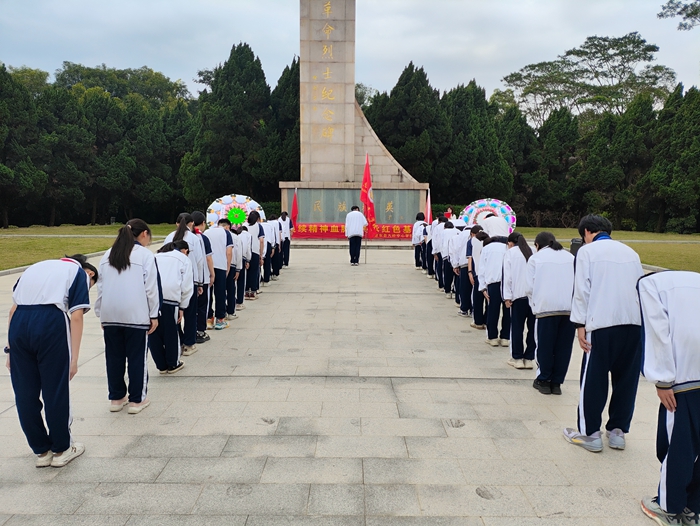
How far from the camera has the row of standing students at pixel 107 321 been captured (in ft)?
10.6

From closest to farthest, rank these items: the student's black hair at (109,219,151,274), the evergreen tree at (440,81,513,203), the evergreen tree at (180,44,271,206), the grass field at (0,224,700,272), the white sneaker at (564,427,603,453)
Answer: the white sneaker at (564,427,603,453) < the student's black hair at (109,219,151,274) < the grass field at (0,224,700,272) < the evergreen tree at (180,44,271,206) < the evergreen tree at (440,81,513,203)

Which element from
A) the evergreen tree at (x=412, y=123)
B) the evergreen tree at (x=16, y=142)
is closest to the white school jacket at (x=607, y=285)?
the evergreen tree at (x=412, y=123)

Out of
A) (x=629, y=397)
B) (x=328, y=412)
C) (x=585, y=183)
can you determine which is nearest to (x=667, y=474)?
(x=629, y=397)

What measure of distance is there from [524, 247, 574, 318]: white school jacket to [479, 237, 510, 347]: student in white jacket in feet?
4.51

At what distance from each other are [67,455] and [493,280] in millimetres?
4563

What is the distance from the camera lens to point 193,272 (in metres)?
5.66

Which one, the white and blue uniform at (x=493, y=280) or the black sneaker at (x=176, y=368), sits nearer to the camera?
the black sneaker at (x=176, y=368)

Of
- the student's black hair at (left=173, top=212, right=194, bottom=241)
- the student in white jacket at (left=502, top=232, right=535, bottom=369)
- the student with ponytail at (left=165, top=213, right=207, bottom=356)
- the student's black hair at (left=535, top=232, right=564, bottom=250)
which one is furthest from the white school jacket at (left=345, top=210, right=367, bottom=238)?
the student's black hair at (left=535, top=232, right=564, bottom=250)

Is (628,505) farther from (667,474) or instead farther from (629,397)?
(629,397)

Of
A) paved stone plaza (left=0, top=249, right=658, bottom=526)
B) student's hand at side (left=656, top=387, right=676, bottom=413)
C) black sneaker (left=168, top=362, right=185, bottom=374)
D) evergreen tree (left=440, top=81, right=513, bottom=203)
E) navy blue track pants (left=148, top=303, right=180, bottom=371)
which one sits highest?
evergreen tree (left=440, top=81, right=513, bottom=203)

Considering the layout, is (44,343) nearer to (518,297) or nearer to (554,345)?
(554,345)

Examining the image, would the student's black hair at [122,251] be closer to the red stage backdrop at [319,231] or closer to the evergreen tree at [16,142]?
the red stage backdrop at [319,231]

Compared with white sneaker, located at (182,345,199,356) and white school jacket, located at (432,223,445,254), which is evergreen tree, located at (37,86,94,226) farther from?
white sneaker, located at (182,345,199,356)

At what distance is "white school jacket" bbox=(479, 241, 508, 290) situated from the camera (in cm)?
618
